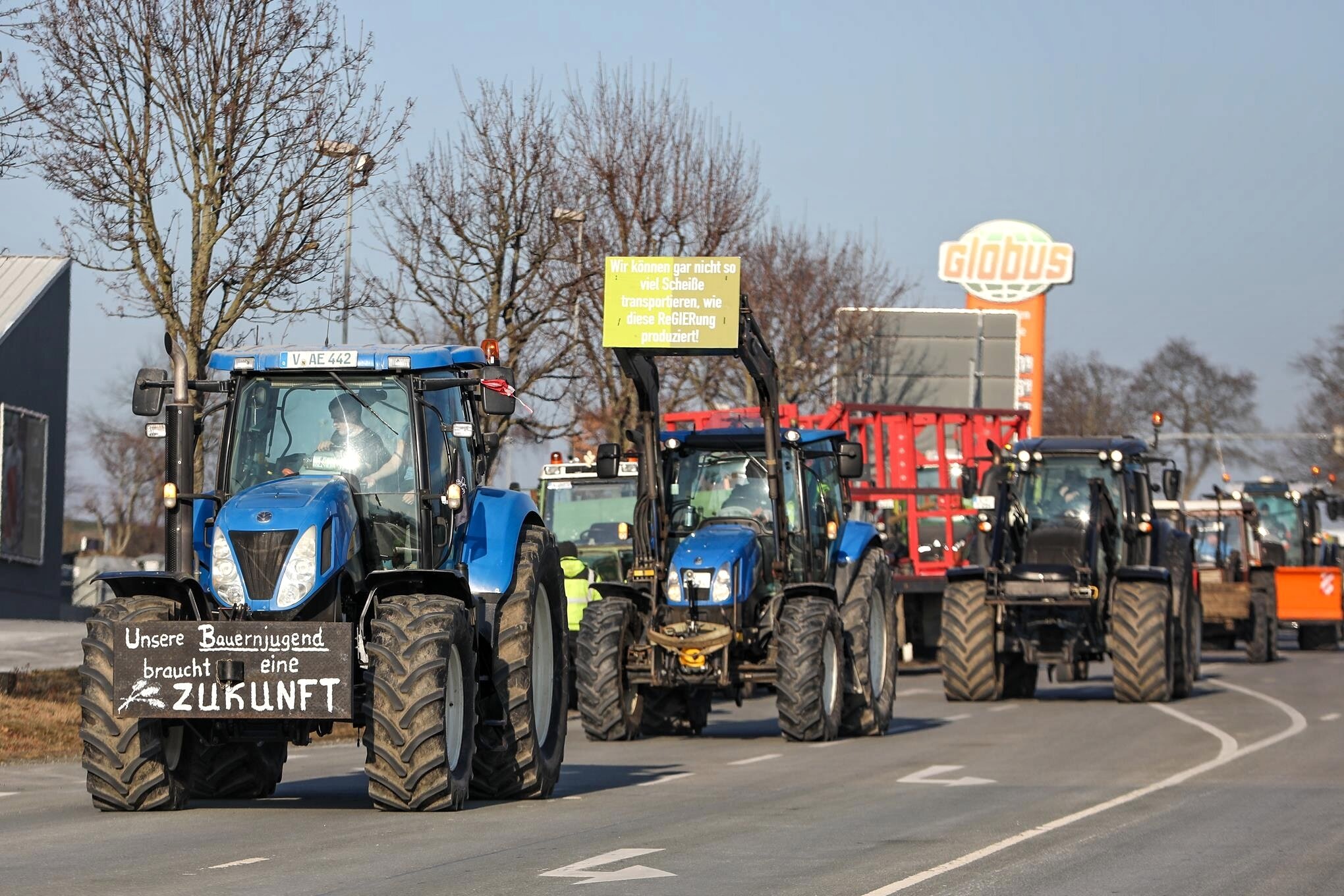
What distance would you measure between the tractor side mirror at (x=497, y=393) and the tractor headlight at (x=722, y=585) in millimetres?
5466

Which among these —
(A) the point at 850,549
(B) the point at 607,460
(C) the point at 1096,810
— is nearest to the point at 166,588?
(C) the point at 1096,810

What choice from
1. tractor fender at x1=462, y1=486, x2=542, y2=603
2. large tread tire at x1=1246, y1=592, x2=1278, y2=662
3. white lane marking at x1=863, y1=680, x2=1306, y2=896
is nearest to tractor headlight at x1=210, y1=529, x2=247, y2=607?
tractor fender at x1=462, y1=486, x2=542, y2=603

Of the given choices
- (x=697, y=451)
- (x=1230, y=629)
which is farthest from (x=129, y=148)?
(x=1230, y=629)

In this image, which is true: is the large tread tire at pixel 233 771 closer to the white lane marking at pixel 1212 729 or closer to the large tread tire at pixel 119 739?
the large tread tire at pixel 119 739

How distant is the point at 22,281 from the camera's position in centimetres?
3123

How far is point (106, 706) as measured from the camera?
36.1ft

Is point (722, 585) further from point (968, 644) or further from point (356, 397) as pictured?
point (968, 644)

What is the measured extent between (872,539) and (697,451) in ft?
6.92

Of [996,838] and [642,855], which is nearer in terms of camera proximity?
[642,855]

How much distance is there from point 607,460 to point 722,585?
1.85 m

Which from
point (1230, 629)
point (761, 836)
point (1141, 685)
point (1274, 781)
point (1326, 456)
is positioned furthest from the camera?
point (1326, 456)

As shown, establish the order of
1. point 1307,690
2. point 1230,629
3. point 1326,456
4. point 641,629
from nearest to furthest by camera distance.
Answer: point 641,629, point 1307,690, point 1230,629, point 1326,456

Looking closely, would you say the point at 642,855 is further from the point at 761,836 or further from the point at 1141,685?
the point at 1141,685

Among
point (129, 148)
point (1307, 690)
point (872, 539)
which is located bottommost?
point (1307, 690)
